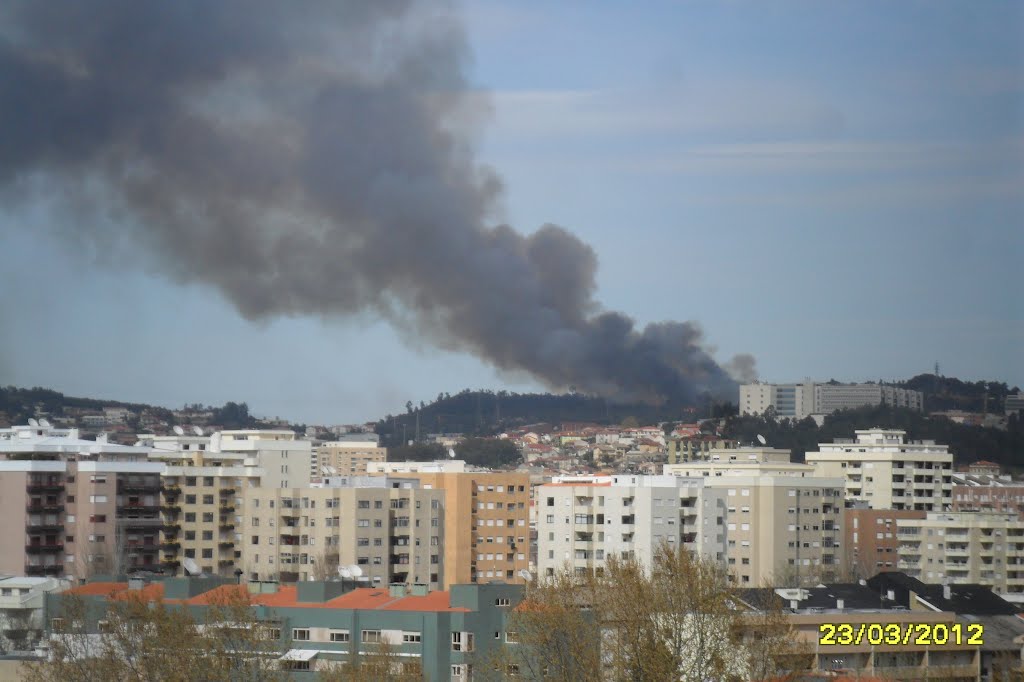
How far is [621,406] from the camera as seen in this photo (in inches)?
5664

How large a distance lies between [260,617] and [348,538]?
21624 mm

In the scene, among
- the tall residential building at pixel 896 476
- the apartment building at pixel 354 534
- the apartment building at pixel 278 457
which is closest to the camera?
the apartment building at pixel 354 534

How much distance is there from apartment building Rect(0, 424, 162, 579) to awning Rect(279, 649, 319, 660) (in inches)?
714

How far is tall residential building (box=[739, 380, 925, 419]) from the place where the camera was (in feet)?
411

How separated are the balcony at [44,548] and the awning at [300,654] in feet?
68.4

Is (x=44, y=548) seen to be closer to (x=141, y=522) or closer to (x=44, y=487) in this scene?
(x=44, y=487)

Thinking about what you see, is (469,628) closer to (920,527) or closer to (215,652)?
(215,652)

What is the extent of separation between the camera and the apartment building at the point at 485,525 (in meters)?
50.6

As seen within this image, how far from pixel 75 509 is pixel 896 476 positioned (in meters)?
31.9

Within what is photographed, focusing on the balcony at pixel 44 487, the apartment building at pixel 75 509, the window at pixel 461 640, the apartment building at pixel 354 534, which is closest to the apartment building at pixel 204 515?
the apartment building at pixel 354 534

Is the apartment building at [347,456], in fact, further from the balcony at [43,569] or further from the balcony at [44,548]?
the balcony at [43,569]

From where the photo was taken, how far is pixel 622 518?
46.2 metres

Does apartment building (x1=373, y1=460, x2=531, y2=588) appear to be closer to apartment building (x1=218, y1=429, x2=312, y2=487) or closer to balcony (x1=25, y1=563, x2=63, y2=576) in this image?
apartment building (x1=218, y1=429, x2=312, y2=487)

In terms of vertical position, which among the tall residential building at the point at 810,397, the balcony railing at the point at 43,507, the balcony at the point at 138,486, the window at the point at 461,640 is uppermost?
the tall residential building at the point at 810,397
